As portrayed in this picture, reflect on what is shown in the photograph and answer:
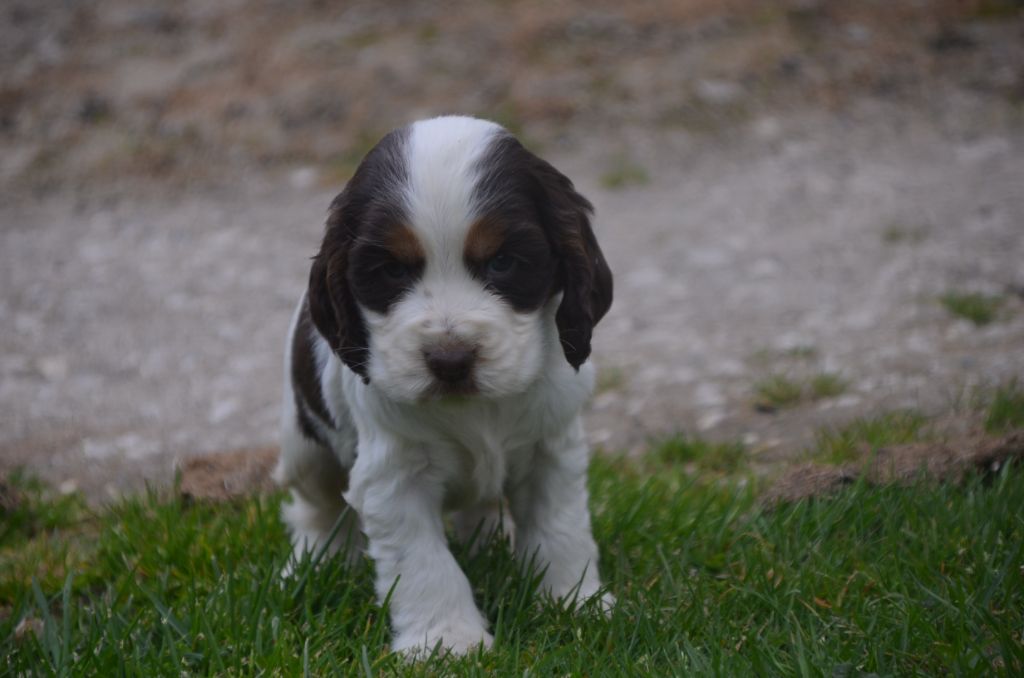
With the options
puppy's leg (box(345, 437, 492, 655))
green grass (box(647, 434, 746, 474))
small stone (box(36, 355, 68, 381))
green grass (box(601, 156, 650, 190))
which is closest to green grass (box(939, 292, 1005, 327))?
green grass (box(647, 434, 746, 474))

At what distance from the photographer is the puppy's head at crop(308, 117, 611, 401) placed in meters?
2.92

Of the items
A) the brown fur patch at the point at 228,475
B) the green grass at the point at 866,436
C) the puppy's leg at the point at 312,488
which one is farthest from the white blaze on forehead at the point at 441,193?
the green grass at the point at 866,436

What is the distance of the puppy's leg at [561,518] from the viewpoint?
138 inches

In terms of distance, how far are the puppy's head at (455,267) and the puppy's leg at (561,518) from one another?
1.39 ft

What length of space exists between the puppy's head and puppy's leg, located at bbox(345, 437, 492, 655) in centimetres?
34

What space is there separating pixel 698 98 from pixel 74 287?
218 inches

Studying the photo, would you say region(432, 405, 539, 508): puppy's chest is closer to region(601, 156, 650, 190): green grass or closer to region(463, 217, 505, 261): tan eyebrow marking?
region(463, 217, 505, 261): tan eyebrow marking

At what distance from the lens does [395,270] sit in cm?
304

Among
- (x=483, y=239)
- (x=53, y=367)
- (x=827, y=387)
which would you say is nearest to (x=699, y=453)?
(x=827, y=387)

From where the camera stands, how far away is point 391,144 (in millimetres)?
3148

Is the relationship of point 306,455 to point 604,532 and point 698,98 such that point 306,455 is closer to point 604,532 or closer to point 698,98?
point 604,532

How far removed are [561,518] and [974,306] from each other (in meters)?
3.68

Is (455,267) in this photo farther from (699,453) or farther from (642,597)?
(699,453)

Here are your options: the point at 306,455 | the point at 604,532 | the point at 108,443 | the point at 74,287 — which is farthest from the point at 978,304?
the point at 74,287
